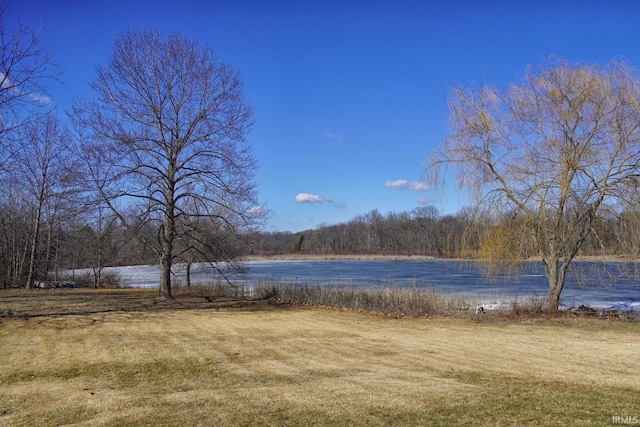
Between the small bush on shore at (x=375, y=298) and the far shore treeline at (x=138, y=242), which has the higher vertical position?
the far shore treeline at (x=138, y=242)

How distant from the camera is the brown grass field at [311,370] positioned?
4980mm

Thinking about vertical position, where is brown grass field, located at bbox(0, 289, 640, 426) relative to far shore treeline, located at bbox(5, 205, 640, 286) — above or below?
below

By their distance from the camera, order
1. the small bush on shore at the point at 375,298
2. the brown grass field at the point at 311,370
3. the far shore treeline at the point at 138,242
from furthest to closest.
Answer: the small bush on shore at the point at 375,298 < the far shore treeline at the point at 138,242 < the brown grass field at the point at 311,370

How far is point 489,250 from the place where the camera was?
14141mm

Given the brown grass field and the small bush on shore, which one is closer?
the brown grass field

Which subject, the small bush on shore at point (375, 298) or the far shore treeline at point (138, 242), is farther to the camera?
the small bush on shore at point (375, 298)

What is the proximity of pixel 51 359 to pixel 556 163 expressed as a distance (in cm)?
1326

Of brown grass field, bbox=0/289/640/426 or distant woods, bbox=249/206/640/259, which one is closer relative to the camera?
brown grass field, bbox=0/289/640/426

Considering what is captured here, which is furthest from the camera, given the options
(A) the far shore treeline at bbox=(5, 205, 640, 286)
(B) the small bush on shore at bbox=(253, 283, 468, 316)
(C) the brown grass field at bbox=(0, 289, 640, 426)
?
(B) the small bush on shore at bbox=(253, 283, 468, 316)

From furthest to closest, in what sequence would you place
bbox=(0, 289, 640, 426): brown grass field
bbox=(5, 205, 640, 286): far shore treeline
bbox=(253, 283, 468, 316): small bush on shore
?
bbox=(253, 283, 468, 316): small bush on shore
bbox=(5, 205, 640, 286): far shore treeline
bbox=(0, 289, 640, 426): brown grass field

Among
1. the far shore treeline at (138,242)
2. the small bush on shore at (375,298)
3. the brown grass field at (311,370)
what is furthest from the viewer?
the small bush on shore at (375,298)

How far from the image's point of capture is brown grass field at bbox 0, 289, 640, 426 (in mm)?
4980

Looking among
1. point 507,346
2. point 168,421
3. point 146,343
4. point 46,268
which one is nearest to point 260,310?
point 146,343

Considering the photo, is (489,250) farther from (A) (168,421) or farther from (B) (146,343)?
(A) (168,421)
